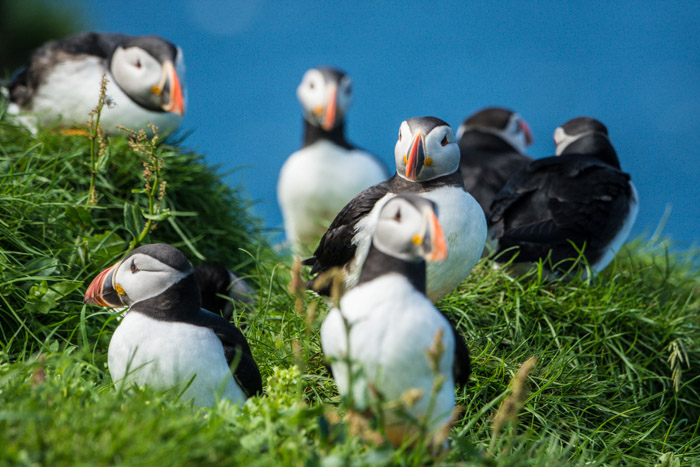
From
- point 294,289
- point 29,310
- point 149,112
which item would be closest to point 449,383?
point 294,289

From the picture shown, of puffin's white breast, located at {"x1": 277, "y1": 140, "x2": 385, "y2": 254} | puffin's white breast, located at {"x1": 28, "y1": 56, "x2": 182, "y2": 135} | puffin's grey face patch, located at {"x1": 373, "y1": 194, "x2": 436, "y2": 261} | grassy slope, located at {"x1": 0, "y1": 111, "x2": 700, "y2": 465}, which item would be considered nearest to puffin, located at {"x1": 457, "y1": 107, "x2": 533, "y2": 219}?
puffin's white breast, located at {"x1": 277, "y1": 140, "x2": 385, "y2": 254}

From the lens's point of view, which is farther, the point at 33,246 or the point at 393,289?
the point at 33,246

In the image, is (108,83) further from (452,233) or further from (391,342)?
(391,342)

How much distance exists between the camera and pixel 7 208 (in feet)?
11.7

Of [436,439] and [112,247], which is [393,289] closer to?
[436,439]

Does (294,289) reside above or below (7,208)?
above

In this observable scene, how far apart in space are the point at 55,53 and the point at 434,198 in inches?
128

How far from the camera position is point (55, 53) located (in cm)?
500

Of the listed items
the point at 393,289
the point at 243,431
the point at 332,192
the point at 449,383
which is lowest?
the point at 332,192

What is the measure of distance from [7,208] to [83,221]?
0.36m

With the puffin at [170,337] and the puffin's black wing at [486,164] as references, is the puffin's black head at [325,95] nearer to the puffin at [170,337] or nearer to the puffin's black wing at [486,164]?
the puffin's black wing at [486,164]

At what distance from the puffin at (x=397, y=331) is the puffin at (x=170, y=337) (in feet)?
1.62

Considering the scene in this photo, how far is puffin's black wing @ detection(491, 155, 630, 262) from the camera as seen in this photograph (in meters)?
4.04

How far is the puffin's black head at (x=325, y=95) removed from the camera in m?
5.52
